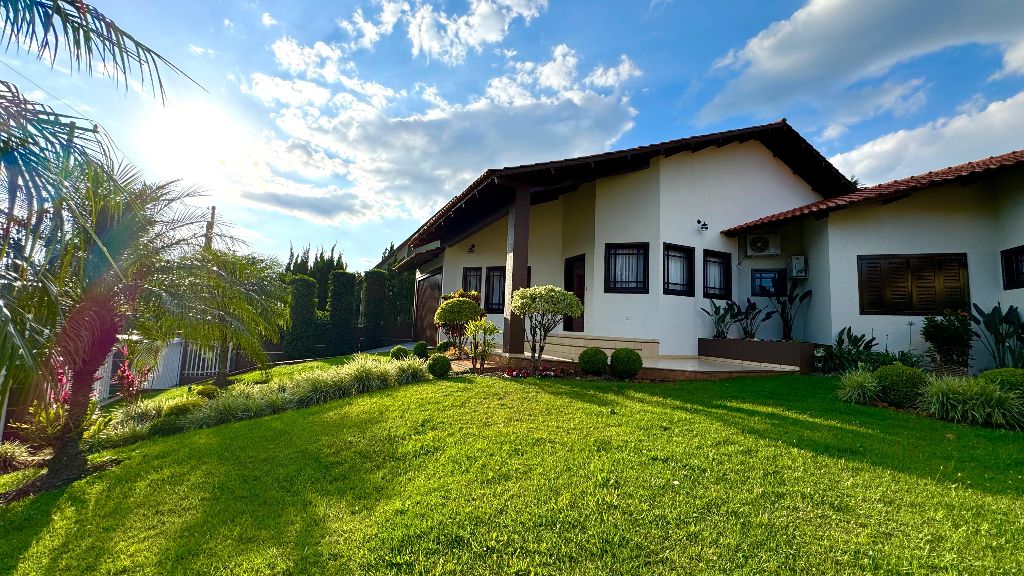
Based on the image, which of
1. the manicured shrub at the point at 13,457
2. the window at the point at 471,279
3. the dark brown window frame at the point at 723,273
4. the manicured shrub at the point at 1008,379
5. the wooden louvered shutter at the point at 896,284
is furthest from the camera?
the window at the point at 471,279

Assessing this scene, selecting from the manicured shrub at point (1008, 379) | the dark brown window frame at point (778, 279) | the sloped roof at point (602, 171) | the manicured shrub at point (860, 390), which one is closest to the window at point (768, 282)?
the dark brown window frame at point (778, 279)

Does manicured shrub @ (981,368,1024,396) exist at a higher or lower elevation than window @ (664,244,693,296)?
lower

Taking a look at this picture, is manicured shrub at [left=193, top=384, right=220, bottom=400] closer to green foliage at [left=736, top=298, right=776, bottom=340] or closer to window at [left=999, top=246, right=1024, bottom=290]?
green foliage at [left=736, top=298, right=776, bottom=340]

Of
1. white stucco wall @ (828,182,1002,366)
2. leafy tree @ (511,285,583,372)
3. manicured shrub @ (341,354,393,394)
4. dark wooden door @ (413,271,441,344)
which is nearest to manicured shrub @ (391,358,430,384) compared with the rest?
manicured shrub @ (341,354,393,394)

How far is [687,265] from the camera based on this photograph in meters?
11.1

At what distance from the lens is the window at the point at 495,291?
14.5 meters

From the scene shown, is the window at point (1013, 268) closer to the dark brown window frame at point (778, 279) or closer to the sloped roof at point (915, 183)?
the sloped roof at point (915, 183)

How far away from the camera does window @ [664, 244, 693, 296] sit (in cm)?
1072

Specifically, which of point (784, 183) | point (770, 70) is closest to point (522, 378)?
point (770, 70)

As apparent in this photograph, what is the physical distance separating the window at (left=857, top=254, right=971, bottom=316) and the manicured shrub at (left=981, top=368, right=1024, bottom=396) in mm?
3293

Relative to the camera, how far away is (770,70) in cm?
1009

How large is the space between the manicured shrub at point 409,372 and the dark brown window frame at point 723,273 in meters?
7.43

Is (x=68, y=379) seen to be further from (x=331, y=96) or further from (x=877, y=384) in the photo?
(x=877, y=384)

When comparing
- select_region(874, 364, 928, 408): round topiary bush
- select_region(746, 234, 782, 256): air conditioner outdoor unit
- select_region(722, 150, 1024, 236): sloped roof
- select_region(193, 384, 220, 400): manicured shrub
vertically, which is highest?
select_region(722, 150, 1024, 236): sloped roof
